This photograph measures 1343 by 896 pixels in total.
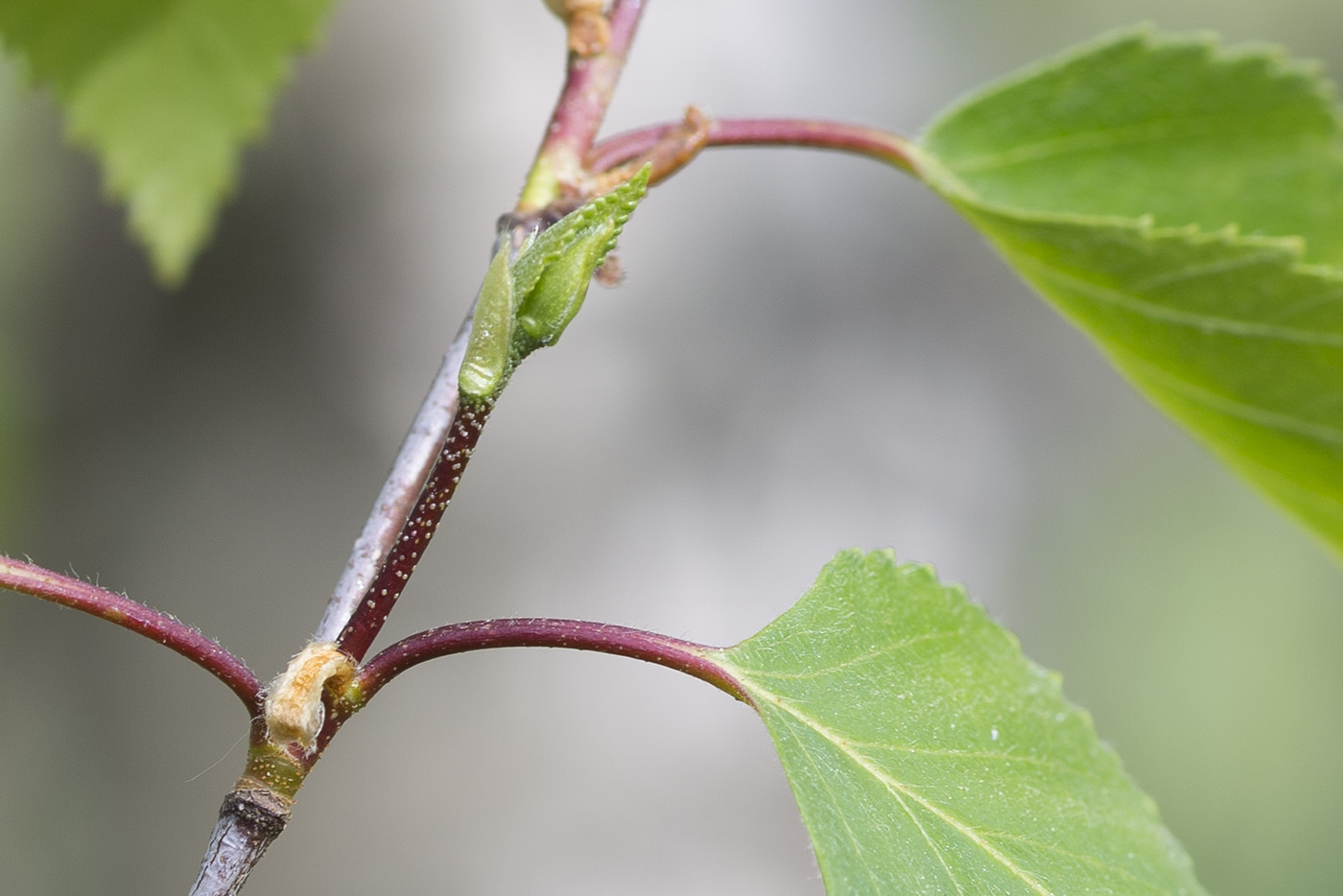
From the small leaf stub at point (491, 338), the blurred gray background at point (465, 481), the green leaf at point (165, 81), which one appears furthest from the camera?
the blurred gray background at point (465, 481)

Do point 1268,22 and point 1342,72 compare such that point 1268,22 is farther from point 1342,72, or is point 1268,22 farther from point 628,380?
point 628,380

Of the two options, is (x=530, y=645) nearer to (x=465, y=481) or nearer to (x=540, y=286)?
(x=540, y=286)

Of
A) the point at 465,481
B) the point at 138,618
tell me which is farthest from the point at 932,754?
the point at 465,481

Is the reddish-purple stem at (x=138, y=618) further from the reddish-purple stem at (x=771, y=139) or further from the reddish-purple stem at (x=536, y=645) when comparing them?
the reddish-purple stem at (x=771, y=139)

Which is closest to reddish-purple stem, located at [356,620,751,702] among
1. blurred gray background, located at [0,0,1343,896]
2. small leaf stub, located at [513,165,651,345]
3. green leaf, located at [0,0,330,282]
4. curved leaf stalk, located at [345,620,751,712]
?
curved leaf stalk, located at [345,620,751,712]

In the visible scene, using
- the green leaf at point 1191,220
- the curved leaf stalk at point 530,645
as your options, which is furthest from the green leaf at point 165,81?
the curved leaf stalk at point 530,645

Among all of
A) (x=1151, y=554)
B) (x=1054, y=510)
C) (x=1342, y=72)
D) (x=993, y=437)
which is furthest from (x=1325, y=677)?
(x=1342, y=72)

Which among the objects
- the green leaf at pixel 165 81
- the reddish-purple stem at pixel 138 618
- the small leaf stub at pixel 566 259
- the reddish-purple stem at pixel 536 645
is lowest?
the reddish-purple stem at pixel 138 618
